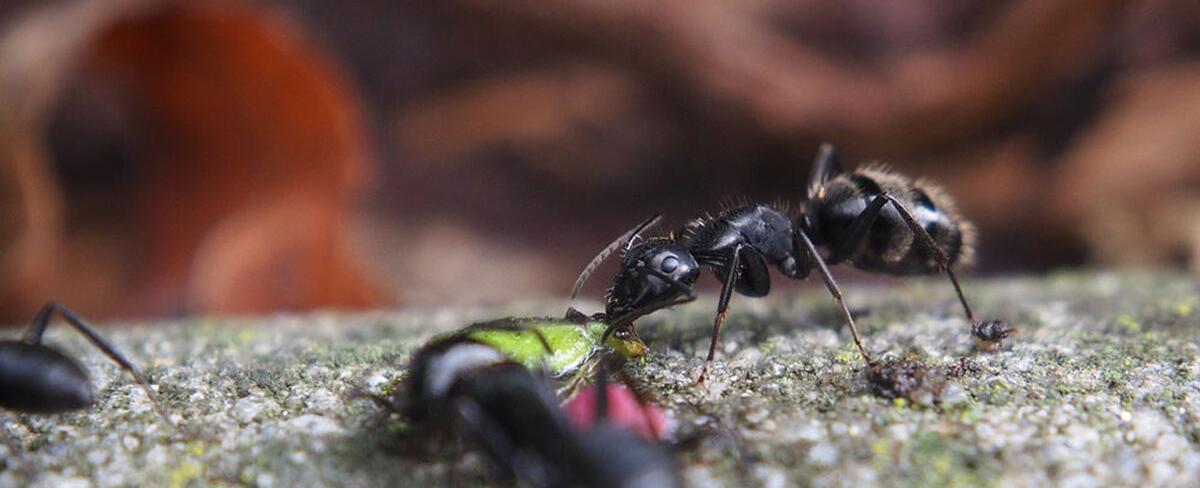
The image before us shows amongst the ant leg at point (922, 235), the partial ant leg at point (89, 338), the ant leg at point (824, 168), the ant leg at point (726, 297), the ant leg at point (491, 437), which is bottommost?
the ant leg at point (491, 437)

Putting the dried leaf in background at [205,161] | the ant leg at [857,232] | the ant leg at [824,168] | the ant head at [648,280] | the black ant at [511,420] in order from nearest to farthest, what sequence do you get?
1. the black ant at [511,420]
2. the ant head at [648,280]
3. the ant leg at [857,232]
4. the ant leg at [824,168]
5. the dried leaf in background at [205,161]

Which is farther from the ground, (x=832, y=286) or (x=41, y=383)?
(x=832, y=286)

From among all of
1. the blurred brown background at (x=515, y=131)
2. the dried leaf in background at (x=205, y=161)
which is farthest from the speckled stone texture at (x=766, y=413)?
the blurred brown background at (x=515, y=131)

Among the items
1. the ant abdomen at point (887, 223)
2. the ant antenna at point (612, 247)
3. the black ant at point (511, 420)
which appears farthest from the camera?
the ant abdomen at point (887, 223)

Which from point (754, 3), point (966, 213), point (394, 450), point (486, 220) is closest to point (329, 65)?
point (486, 220)

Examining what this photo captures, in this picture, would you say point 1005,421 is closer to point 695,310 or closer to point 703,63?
point 695,310

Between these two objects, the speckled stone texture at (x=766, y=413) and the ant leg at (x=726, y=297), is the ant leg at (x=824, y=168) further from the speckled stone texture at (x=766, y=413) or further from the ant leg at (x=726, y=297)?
the ant leg at (x=726, y=297)

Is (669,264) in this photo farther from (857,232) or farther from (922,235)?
(922,235)

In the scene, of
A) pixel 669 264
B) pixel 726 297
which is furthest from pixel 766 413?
pixel 669 264
